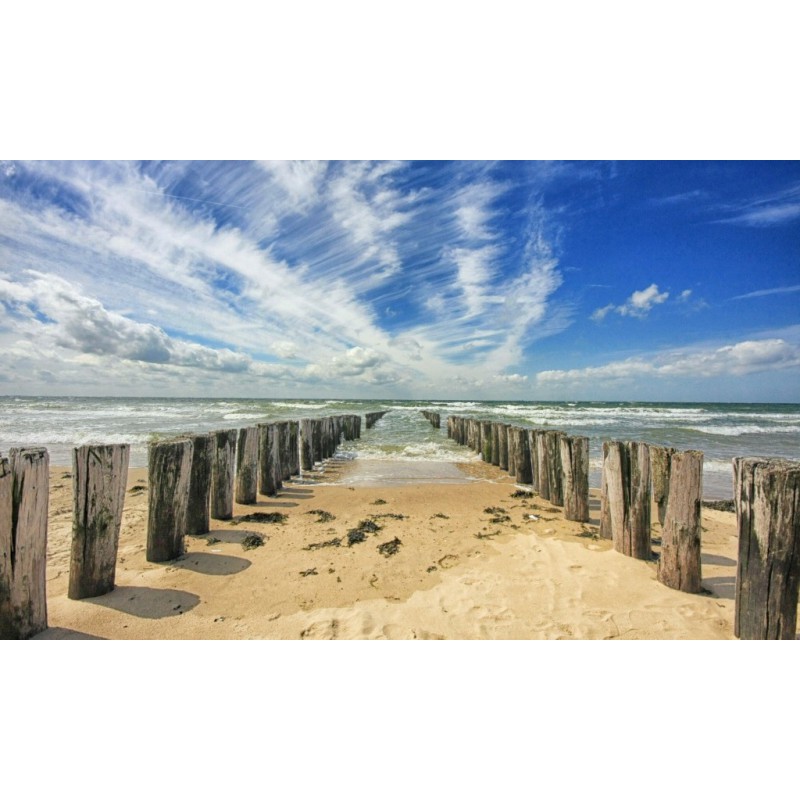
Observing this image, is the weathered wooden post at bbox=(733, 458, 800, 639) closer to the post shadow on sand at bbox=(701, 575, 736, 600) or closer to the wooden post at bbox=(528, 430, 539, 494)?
the post shadow on sand at bbox=(701, 575, 736, 600)

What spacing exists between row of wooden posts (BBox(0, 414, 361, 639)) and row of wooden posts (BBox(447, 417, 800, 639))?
5050mm

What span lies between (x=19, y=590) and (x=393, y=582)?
2982mm

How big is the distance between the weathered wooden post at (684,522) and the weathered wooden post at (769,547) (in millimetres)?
728

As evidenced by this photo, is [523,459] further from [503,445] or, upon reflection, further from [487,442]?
[487,442]

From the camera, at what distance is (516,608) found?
3566 mm

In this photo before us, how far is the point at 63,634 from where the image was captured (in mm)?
2980

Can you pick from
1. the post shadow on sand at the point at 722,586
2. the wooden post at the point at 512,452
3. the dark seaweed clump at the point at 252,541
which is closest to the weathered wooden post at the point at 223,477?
the dark seaweed clump at the point at 252,541

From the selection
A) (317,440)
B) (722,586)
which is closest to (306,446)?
(317,440)

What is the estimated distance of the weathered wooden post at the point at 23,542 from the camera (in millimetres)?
2695

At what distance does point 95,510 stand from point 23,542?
2.18 ft
